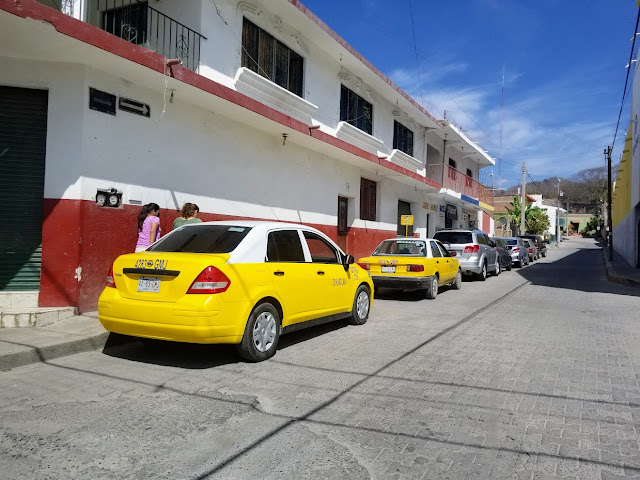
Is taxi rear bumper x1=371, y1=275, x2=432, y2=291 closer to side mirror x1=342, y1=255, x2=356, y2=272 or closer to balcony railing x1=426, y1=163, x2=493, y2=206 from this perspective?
side mirror x1=342, y1=255, x2=356, y2=272

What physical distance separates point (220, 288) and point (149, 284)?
32.6 inches

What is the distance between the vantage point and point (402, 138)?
67.2 feet

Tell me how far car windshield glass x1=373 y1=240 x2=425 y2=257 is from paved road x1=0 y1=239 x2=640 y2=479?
172 inches

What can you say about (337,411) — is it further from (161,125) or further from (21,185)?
(161,125)

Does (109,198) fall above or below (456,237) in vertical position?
above

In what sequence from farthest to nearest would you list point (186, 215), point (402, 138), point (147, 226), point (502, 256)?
point (502, 256) → point (402, 138) → point (186, 215) → point (147, 226)

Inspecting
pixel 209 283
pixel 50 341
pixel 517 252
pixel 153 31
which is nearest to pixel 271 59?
pixel 153 31

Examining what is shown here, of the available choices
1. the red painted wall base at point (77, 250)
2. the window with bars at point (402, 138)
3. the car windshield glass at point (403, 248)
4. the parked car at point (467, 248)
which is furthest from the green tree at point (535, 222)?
the red painted wall base at point (77, 250)

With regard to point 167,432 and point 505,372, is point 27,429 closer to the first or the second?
point 167,432

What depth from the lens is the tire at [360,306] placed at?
7.74m

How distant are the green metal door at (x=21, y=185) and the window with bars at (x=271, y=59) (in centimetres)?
497

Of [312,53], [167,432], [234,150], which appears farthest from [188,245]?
[312,53]

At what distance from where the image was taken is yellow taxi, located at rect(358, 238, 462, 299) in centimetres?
1088

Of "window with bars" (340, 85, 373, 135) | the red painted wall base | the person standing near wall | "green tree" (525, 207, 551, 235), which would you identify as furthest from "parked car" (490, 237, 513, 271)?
"green tree" (525, 207, 551, 235)
